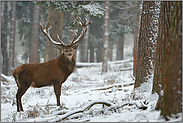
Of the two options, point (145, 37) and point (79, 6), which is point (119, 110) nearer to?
point (145, 37)

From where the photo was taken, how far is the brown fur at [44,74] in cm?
533

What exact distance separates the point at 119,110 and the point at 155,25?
9.58ft

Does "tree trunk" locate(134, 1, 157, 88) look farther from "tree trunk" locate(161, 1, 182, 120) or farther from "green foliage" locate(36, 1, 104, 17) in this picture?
"green foliage" locate(36, 1, 104, 17)

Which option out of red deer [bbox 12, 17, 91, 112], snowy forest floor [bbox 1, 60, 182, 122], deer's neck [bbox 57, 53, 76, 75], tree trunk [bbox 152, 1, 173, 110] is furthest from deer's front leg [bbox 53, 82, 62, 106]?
tree trunk [bbox 152, 1, 173, 110]

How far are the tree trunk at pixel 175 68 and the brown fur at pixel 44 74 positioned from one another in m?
3.45

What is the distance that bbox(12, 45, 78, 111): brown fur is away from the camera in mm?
5332

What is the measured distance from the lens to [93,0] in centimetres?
1059

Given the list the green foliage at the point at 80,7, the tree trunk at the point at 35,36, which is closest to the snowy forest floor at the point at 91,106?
the green foliage at the point at 80,7

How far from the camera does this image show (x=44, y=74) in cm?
556

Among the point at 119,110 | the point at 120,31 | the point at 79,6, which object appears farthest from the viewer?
the point at 120,31

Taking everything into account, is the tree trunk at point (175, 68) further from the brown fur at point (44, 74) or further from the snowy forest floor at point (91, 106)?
the brown fur at point (44, 74)

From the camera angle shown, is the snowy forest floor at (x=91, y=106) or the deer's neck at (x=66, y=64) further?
the deer's neck at (x=66, y=64)

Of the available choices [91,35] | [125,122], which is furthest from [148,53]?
[91,35]

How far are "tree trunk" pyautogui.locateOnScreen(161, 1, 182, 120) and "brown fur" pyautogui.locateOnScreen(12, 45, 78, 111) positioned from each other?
345 centimetres
